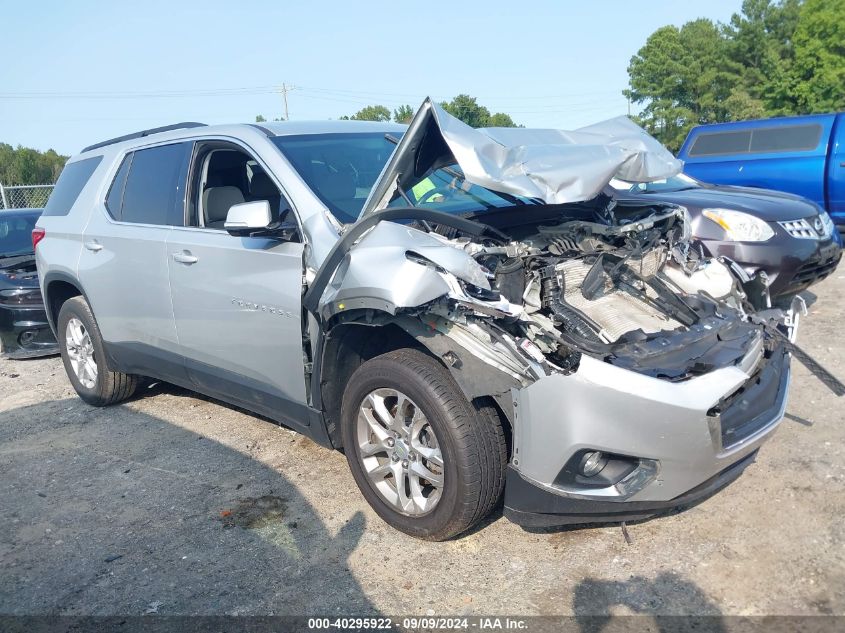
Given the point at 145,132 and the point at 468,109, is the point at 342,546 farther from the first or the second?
the point at 468,109

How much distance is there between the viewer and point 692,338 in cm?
316

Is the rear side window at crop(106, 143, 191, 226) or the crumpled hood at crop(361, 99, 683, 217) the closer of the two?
the crumpled hood at crop(361, 99, 683, 217)

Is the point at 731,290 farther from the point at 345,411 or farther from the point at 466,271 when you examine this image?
the point at 345,411

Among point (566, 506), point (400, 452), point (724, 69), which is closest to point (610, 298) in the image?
point (566, 506)

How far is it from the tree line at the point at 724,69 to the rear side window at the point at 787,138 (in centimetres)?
3272

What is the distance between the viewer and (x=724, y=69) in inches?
1893

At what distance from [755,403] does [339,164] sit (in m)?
2.38

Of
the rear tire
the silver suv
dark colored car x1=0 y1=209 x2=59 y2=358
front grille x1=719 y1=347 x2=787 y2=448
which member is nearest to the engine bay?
the silver suv

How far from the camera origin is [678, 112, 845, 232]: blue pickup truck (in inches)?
391

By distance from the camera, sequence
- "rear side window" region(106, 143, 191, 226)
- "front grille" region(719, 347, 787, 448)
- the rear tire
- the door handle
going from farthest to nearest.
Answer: the rear tire → "rear side window" region(106, 143, 191, 226) → the door handle → "front grille" region(719, 347, 787, 448)

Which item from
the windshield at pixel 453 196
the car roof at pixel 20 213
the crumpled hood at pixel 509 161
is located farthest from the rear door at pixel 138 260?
the car roof at pixel 20 213

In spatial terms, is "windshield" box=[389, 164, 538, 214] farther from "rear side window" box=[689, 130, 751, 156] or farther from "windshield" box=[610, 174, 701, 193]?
"rear side window" box=[689, 130, 751, 156]

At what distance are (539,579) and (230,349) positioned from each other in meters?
2.05

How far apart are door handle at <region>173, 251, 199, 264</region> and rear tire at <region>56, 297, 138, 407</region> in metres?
1.38
